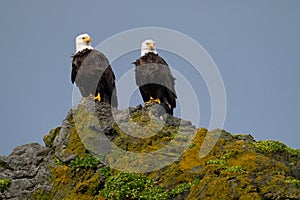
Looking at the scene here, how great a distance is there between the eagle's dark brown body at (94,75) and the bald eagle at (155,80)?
3.19 ft

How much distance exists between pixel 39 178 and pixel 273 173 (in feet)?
18.1

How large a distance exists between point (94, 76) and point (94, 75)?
0.04m

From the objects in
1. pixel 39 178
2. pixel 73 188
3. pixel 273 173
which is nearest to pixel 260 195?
pixel 273 173

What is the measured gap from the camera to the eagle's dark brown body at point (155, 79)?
717 inches

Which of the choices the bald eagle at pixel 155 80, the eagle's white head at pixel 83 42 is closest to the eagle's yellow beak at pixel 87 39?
the eagle's white head at pixel 83 42

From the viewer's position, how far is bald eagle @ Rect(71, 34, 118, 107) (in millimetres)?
17547

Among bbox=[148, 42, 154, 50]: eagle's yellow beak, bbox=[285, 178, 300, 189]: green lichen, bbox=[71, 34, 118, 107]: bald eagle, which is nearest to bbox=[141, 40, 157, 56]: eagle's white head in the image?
bbox=[148, 42, 154, 50]: eagle's yellow beak

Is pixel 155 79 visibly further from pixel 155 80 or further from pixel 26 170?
pixel 26 170

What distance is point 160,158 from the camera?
13.5m

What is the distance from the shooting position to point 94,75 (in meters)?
17.5

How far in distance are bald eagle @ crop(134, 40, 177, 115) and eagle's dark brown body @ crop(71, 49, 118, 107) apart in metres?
0.97

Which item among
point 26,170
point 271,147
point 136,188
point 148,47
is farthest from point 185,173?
point 148,47

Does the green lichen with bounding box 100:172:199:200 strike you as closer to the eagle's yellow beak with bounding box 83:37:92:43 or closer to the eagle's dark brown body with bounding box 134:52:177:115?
the eagle's dark brown body with bounding box 134:52:177:115

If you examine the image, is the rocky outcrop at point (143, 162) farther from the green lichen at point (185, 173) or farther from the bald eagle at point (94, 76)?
the bald eagle at point (94, 76)
